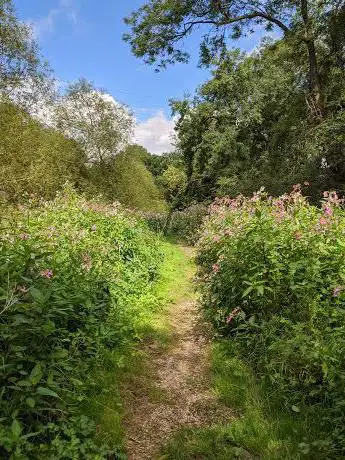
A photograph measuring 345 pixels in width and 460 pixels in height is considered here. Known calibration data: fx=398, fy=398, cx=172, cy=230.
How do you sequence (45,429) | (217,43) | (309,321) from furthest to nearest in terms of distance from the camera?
(217,43) < (309,321) < (45,429)

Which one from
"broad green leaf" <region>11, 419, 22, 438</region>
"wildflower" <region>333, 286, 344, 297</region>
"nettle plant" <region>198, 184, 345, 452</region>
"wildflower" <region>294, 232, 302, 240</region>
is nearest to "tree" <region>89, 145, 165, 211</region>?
"nettle plant" <region>198, 184, 345, 452</region>

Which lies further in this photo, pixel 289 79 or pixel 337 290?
pixel 289 79

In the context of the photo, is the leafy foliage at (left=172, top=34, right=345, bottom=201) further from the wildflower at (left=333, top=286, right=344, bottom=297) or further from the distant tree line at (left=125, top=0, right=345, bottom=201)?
the wildflower at (left=333, top=286, right=344, bottom=297)

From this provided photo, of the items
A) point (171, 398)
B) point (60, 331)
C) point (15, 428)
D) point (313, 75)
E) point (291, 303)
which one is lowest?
point (171, 398)

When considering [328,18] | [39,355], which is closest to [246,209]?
[39,355]

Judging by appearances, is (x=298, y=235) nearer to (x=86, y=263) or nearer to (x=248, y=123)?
(x=86, y=263)

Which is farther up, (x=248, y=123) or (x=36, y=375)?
(x=248, y=123)

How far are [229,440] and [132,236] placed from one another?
6.26 m

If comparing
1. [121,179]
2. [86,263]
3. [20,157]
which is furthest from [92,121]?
[86,263]

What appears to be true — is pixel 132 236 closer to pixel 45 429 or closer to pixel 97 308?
pixel 97 308

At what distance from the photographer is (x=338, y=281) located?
15.1ft

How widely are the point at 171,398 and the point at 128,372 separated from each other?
0.63m

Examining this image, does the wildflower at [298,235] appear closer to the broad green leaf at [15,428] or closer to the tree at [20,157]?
the broad green leaf at [15,428]

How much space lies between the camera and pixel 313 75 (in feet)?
45.1
